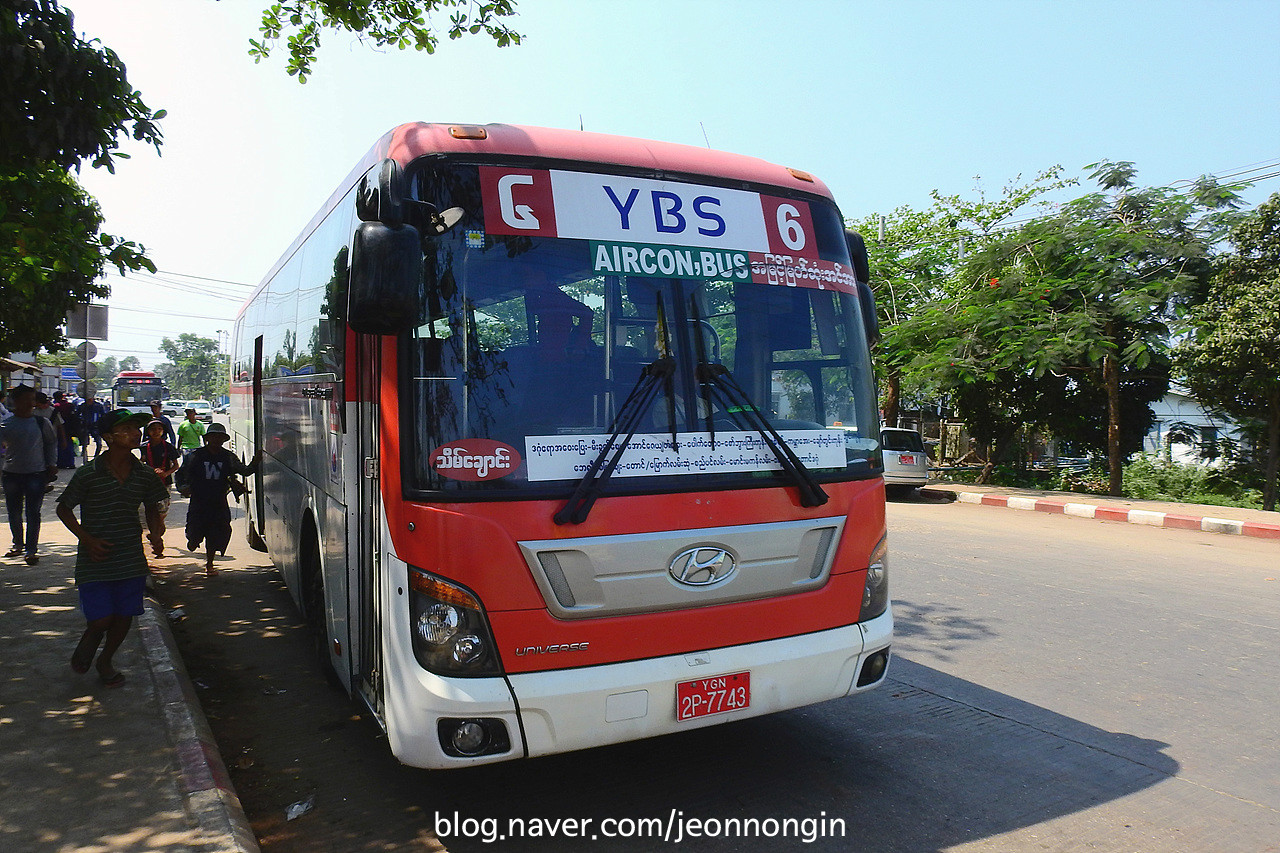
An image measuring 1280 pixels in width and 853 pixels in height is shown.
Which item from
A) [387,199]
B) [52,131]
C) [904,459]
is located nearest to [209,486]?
[52,131]

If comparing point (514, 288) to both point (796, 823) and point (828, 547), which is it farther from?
point (796, 823)

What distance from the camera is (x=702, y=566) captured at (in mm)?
3635

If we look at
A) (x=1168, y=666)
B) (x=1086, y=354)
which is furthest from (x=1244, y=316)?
(x=1168, y=666)

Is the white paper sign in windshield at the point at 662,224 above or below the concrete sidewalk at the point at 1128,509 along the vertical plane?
above

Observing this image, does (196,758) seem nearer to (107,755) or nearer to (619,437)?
(107,755)

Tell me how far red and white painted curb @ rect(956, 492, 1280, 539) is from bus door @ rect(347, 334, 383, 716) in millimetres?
12907

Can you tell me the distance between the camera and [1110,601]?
778 centimetres

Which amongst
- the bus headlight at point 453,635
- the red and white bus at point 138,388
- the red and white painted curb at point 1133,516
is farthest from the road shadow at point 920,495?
the red and white bus at point 138,388

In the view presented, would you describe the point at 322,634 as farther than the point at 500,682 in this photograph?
Yes

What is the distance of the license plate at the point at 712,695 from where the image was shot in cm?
354

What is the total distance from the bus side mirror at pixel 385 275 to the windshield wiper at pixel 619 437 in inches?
35.1

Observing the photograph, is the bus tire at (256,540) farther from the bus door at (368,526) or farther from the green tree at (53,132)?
the bus door at (368,526)

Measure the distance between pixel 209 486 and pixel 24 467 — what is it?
188 centimetres

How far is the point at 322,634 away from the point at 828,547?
10.6 ft
